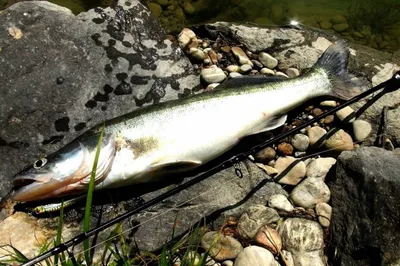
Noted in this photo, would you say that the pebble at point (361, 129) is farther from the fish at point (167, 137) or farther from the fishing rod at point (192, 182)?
the fish at point (167, 137)

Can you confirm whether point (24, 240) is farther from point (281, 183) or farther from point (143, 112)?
point (281, 183)

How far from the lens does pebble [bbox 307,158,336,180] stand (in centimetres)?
443

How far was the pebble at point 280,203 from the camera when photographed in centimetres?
415

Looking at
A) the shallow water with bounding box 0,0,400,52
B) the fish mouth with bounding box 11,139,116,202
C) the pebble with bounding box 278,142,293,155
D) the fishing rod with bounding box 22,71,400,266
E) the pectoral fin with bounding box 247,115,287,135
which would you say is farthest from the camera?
the shallow water with bounding box 0,0,400,52

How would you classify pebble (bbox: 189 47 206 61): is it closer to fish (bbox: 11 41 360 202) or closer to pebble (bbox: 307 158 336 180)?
fish (bbox: 11 41 360 202)

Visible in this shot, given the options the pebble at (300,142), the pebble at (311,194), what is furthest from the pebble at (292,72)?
the pebble at (311,194)

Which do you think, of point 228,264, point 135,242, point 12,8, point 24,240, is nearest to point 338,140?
point 228,264

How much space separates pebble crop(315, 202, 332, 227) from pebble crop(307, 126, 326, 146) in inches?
32.7

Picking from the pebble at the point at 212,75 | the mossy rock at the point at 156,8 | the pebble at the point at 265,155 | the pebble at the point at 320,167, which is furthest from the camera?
the mossy rock at the point at 156,8

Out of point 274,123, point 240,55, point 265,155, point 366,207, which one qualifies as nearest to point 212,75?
point 240,55

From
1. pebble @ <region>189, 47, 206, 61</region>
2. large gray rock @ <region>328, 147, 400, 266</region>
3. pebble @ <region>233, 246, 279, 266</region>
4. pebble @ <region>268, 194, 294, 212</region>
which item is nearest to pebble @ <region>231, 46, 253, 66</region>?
pebble @ <region>189, 47, 206, 61</region>

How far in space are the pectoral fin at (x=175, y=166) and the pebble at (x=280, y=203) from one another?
2.88 feet

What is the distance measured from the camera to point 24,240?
3.71 metres

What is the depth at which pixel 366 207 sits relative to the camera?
3.84 m
